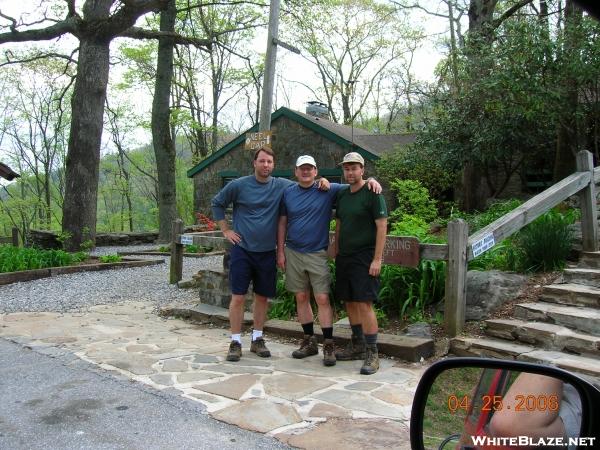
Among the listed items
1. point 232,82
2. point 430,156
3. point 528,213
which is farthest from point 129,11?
point 232,82

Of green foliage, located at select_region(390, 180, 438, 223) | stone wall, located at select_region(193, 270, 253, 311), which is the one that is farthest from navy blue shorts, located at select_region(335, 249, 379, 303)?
green foliage, located at select_region(390, 180, 438, 223)

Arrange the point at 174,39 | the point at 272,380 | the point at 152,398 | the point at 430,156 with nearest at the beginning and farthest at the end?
the point at 152,398
the point at 272,380
the point at 430,156
the point at 174,39

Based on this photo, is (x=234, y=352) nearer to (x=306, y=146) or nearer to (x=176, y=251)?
(x=176, y=251)

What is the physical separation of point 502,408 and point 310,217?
148 inches

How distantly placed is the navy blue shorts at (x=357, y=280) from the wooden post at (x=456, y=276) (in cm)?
87

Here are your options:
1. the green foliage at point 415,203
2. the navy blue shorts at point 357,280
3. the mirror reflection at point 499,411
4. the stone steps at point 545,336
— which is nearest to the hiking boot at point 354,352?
the navy blue shorts at point 357,280

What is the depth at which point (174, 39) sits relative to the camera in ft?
55.4

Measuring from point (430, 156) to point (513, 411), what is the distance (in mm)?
11782

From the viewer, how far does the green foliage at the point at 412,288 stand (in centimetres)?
596

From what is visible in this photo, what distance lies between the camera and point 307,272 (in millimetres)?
5215

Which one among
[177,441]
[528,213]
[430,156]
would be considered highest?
[430,156]

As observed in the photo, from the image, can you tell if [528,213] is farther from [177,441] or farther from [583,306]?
[177,441]

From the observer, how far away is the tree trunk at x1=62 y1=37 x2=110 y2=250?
1437cm

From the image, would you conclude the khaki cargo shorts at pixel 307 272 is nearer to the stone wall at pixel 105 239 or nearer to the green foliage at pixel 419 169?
the green foliage at pixel 419 169
